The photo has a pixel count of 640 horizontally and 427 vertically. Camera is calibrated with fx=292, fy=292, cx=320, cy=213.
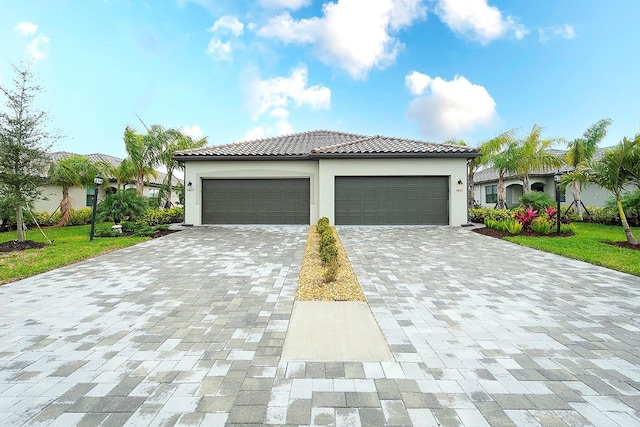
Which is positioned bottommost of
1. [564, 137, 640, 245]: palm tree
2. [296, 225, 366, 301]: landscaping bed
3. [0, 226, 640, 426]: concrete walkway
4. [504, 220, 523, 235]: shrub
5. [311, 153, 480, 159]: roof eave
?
[0, 226, 640, 426]: concrete walkway

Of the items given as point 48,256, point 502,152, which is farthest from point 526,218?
point 48,256

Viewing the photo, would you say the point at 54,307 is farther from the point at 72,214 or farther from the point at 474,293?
the point at 72,214

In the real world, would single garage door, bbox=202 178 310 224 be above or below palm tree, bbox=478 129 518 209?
below

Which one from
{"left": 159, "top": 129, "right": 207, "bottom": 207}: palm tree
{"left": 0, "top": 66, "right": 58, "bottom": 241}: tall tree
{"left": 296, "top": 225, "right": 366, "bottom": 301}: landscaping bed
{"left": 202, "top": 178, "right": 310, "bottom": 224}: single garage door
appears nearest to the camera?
{"left": 296, "top": 225, "right": 366, "bottom": 301}: landscaping bed

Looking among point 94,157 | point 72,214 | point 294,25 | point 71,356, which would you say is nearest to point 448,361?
point 71,356

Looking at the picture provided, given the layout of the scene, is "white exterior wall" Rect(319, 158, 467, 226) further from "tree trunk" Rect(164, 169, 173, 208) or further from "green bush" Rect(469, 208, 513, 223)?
"tree trunk" Rect(164, 169, 173, 208)

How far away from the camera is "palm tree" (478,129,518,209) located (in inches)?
591

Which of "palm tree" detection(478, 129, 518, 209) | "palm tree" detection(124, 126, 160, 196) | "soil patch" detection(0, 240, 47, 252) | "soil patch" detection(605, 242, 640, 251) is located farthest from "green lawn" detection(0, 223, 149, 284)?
"palm tree" detection(478, 129, 518, 209)

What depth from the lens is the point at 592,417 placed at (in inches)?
82.0

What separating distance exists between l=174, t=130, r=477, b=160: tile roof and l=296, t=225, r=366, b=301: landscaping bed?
23.8 feet

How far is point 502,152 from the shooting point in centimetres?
1534

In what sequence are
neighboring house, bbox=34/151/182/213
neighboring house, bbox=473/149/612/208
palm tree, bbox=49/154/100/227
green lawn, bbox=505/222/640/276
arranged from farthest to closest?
neighboring house, bbox=473/149/612/208 → neighboring house, bbox=34/151/182/213 → palm tree, bbox=49/154/100/227 → green lawn, bbox=505/222/640/276

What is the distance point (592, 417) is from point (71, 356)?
454 centimetres

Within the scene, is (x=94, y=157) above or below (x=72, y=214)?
above
